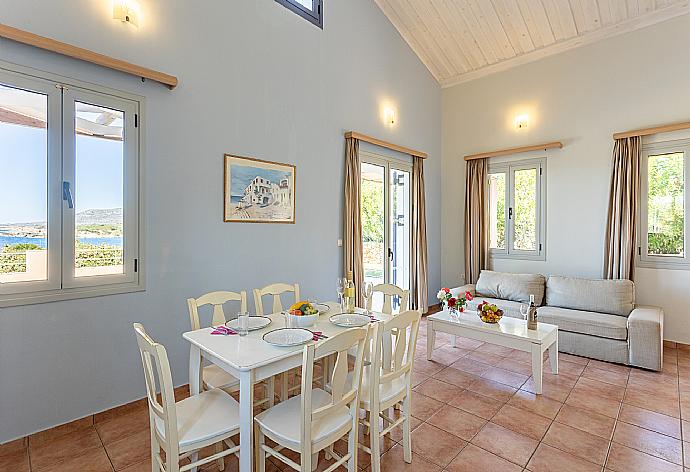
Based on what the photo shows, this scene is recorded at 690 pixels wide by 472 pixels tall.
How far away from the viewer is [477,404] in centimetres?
301

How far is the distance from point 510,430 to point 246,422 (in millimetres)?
1906

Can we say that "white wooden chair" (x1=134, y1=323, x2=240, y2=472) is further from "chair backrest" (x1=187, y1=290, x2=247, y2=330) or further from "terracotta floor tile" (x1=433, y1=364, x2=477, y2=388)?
"terracotta floor tile" (x1=433, y1=364, x2=477, y2=388)

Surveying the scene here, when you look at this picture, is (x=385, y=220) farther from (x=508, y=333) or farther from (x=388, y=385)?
(x=388, y=385)

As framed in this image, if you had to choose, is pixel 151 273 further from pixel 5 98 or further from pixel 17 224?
pixel 5 98

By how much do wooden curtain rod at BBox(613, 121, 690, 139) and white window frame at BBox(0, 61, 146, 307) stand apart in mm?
5276

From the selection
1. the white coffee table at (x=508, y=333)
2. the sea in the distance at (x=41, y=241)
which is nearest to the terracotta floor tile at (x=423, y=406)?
the white coffee table at (x=508, y=333)

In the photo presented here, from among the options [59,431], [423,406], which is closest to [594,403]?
[423,406]

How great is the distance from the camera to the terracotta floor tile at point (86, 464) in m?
2.19

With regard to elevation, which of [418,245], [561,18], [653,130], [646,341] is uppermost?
[561,18]

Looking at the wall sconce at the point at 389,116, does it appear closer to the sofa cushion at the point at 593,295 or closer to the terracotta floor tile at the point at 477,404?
the sofa cushion at the point at 593,295

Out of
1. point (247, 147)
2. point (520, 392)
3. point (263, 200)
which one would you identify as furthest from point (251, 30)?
point (520, 392)

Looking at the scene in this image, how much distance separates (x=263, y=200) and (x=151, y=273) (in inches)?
50.2

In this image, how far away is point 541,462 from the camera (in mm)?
2279

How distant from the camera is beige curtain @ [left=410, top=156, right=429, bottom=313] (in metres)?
5.62
